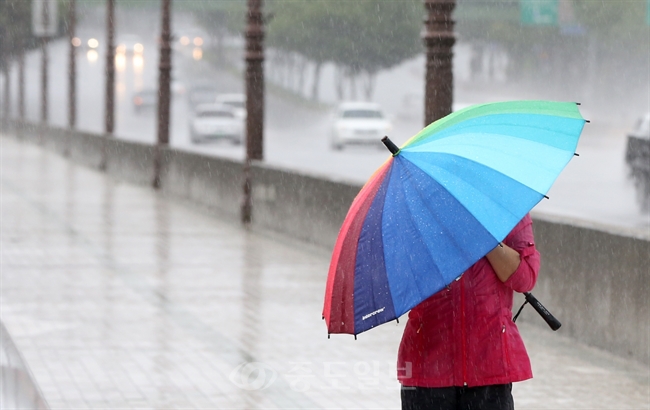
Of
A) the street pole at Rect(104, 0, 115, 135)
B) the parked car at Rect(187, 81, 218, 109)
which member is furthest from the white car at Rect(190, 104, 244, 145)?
the street pole at Rect(104, 0, 115, 135)

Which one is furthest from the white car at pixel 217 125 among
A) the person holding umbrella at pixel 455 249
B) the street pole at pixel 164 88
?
the person holding umbrella at pixel 455 249

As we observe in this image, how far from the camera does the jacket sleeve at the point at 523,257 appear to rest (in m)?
4.02

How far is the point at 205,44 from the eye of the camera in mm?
105125

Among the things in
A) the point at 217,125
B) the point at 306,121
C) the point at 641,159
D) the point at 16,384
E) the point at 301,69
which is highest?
the point at 16,384

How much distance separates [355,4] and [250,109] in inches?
691

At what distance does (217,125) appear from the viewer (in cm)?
5744

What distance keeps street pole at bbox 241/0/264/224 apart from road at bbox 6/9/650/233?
412mm

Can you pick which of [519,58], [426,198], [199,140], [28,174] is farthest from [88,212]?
[519,58]

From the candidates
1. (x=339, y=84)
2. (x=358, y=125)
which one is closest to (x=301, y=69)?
(x=339, y=84)

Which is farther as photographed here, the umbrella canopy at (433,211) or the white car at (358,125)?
the white car at (358,125)

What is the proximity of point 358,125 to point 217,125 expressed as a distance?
1107 cm

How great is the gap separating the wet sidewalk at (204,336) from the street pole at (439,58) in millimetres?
1736

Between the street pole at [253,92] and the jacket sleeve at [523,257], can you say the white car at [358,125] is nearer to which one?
the street pole at [253,92]

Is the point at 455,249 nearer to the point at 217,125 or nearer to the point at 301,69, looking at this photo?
the point at 217,125
